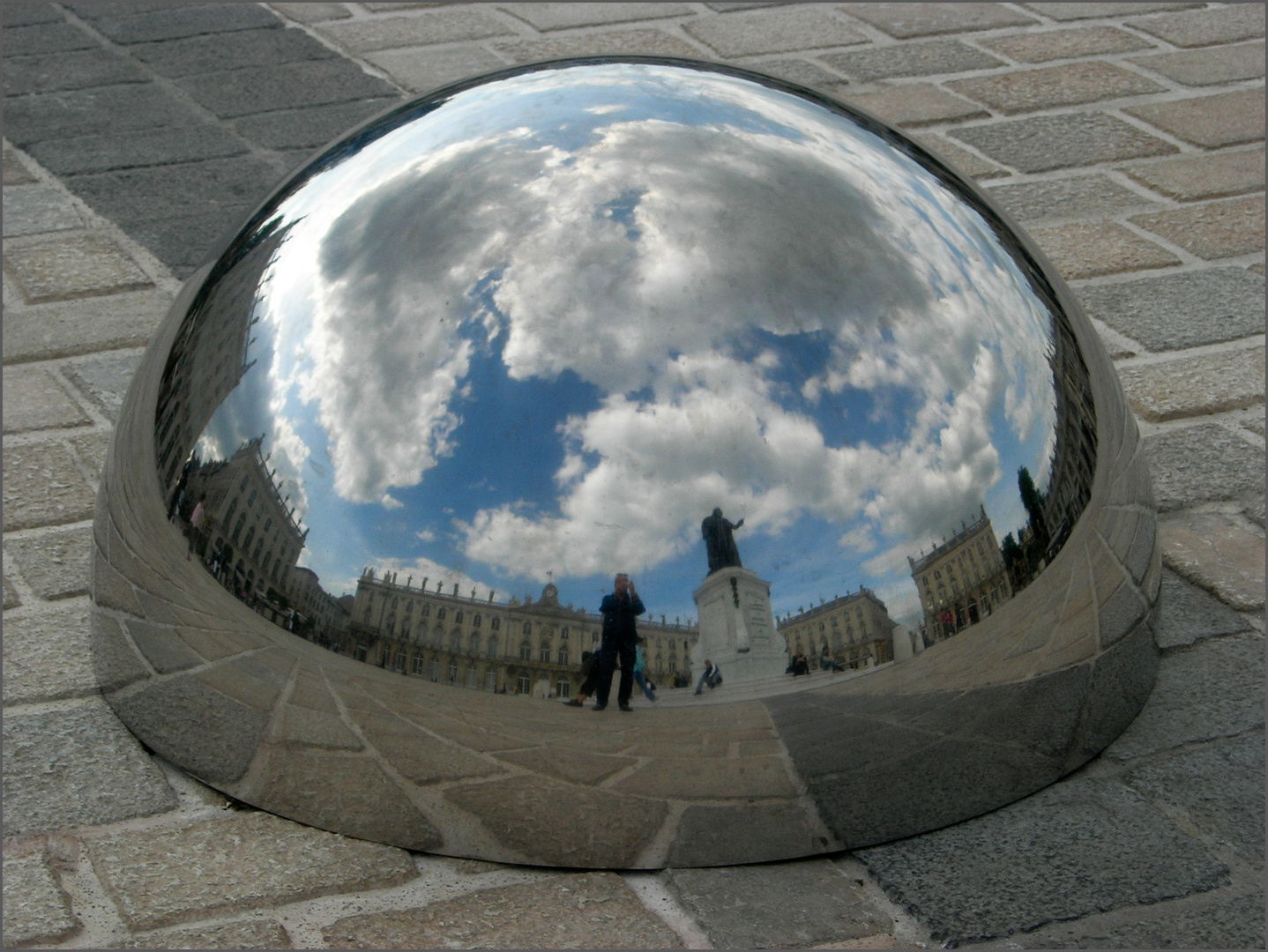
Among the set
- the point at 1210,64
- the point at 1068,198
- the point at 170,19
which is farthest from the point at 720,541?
the point at 170,19

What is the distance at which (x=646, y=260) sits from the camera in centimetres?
222

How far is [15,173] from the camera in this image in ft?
17.8

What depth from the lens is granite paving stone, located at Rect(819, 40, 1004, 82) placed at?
6.23 m

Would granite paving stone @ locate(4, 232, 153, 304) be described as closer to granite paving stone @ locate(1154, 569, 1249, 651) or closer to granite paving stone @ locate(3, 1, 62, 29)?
granite paving stone @ locate(3, 1, 62, 29)

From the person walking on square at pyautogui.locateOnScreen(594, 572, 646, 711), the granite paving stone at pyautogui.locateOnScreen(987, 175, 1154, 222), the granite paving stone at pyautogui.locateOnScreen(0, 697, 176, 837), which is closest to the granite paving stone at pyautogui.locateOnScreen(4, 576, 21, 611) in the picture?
the granite paving stone at pyautogui.locateOnScreen(0, 697, 176, 837)

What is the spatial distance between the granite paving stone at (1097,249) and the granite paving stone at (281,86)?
10.0ft

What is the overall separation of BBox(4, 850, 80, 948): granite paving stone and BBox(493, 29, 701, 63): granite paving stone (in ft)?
15.8

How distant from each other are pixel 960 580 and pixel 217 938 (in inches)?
52.6

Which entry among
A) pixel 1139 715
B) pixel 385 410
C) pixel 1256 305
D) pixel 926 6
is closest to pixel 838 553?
pixel 385 410

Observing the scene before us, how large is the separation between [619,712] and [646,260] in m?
0.75

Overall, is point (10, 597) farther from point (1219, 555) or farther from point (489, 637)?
point (1219, 555)

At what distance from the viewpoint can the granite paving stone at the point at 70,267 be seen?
4570mm

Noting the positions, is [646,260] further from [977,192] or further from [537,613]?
[977,192]

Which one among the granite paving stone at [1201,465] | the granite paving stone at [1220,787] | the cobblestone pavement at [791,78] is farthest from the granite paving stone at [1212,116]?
the granite paving stone at [1220,787]
